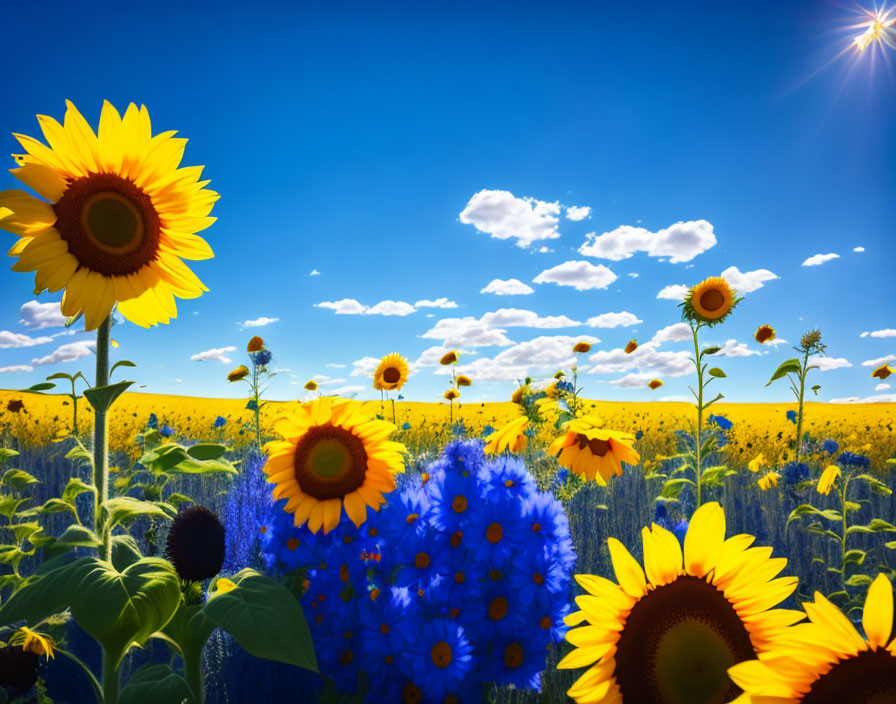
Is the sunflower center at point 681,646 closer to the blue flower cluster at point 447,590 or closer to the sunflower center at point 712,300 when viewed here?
the blue flower cluster at point 447,590

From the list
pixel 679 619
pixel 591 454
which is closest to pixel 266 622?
pixel 679 619

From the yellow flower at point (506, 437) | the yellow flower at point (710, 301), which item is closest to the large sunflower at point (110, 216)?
the yellow flower at point (506, 437)

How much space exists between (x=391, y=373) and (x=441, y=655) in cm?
495

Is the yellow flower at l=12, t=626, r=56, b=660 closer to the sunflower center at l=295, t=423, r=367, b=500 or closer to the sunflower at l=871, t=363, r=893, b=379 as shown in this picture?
the sunflower center at l=295, t=423, r=367, b=500

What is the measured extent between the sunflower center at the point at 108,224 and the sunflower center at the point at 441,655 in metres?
1.49

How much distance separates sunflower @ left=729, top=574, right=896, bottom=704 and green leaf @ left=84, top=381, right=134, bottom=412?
51.5 inches

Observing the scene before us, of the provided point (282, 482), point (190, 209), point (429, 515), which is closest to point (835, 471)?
point (429, 515)

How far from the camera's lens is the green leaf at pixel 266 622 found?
49.0 inches

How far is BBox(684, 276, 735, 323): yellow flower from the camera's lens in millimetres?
3881

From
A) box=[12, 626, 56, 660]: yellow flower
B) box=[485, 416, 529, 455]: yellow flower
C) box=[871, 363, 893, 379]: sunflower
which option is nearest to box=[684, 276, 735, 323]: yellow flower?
box=[485, 416, 529, 455]: yellow flower

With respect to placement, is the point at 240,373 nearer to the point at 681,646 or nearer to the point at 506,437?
the point at 506,437

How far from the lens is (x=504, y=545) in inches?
74.4

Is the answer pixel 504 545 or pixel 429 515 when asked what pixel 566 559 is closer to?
pixel 504 545

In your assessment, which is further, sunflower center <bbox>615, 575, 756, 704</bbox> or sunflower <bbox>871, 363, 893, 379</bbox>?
sunflower <bbox>871, 363, 893, 379</bbox>
